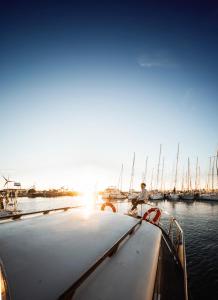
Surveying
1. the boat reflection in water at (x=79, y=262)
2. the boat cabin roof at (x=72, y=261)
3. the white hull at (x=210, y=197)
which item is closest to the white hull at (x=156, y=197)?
the white hull at (x=210, y=197)

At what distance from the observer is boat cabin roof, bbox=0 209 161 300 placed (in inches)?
62.1

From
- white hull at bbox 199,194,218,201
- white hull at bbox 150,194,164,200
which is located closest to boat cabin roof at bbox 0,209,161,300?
white hull at bbox 199,194,218,201

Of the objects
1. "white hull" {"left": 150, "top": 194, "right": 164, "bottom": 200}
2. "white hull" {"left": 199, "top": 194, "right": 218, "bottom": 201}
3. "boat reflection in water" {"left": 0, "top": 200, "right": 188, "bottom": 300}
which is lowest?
"white hull" {"left": 150, "top": 194, "right": 164, "bottom": 200}

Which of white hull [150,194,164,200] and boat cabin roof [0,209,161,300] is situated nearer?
boat cabin roof [0,209,161,300]

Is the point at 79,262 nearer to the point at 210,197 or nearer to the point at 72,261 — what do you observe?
the point at 72,261

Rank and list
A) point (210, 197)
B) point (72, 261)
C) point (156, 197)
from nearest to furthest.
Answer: point (72, 261)
point (210, 197)
point (156, 197)

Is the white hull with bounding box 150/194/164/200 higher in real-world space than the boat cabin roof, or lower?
lower

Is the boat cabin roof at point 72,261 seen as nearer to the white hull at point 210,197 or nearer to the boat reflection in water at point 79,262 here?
the boat reflection in water at point 79,262

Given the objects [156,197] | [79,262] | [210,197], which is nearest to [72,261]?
[79,262]

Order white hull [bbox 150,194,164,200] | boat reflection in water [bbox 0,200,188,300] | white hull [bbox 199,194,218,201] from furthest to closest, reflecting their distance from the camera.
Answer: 1. white hull [bbox 150,194,164,200]
2. white hull [bbox 199,194,218,201]
3. boat reflection in water [bbox 0,200,188,300]

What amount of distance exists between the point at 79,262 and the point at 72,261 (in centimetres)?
7

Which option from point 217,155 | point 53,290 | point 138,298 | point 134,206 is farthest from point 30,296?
point 217,155

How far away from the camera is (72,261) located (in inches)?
76.4

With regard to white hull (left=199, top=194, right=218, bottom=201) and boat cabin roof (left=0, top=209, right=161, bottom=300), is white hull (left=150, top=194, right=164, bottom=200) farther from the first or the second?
boat cabin roof (left=0, top=209, right=161, bottom=300)
